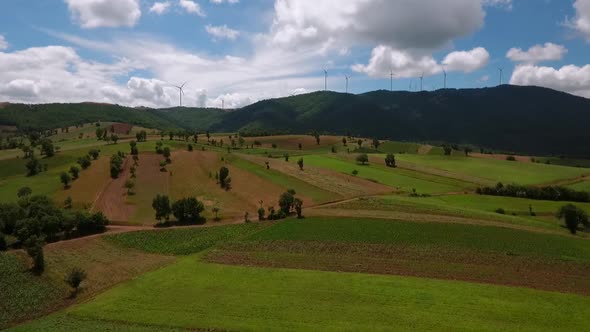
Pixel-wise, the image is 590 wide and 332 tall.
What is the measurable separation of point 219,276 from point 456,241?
162 ft

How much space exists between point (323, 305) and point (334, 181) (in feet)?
311

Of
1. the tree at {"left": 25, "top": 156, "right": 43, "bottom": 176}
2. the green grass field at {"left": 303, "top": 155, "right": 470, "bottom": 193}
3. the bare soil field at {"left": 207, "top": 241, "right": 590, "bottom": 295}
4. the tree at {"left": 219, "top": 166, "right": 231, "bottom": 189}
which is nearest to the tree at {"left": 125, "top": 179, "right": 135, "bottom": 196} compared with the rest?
the tree at {"left": 219, "top": 166, "right": 231, "bottom": 189}

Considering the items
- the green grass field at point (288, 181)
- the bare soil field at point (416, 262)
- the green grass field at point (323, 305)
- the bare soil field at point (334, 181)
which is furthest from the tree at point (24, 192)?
the bare soil field at point (334, 181)

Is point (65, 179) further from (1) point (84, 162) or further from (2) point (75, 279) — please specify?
(2) point (75, 279)

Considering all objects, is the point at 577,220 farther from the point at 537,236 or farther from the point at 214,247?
the point at 214,247

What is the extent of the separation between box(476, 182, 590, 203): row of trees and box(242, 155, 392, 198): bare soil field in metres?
36.2

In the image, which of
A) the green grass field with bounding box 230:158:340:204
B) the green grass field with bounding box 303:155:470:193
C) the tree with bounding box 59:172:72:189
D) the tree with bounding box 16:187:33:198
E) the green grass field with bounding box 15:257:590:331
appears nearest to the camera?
the green grass field with bounding box 15:257:590:331

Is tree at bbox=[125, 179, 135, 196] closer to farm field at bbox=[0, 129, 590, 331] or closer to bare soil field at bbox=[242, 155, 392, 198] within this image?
farm field at bbox=[0, 129, 590, 331]

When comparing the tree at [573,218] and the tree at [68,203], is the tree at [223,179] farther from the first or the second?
the tree at [573,218]

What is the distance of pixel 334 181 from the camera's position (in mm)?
150000

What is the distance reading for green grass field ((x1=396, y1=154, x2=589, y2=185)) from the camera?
162 metres

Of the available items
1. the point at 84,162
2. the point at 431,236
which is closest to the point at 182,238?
the point at 431,236

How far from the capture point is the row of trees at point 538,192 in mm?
133875

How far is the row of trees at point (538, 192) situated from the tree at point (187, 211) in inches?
3754
